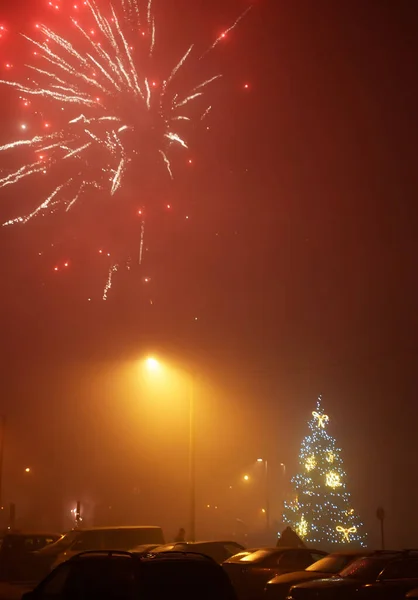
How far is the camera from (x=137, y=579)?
30.5ft

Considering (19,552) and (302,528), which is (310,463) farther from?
(19,552)

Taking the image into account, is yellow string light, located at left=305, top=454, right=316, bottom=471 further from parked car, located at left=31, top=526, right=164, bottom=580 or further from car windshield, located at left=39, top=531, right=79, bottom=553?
car windshield, located at left=39, top=531, right=79, bottom=553

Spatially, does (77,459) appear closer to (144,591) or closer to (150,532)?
(150,532)

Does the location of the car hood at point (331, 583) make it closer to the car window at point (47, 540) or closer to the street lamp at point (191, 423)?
the car window at point (47, 540)

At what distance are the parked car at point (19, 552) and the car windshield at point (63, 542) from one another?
0.75m

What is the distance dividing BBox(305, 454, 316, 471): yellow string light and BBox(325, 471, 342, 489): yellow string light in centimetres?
94

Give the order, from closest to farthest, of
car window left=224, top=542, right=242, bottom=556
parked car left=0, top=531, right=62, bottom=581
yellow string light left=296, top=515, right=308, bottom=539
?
car window left=224, top=542, right=242, bottom=556
parked car left=0, top=531, right=62, bottom=581
yellow string light left=296, top=515, right=308, bottom=539

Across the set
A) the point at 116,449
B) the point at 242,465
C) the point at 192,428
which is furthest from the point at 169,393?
the point at 242,465

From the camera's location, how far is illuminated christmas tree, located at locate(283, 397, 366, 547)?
41.2 metres

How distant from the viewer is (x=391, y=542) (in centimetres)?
3819

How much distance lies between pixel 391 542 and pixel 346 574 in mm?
25426

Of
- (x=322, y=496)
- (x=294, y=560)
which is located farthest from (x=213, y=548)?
(x=322, y=496)

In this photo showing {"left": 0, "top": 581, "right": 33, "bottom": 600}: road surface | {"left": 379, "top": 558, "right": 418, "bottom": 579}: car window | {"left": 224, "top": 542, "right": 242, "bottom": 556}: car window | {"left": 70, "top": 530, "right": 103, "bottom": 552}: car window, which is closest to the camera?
{"left": 379, "top": 558, "right": 418, "bottom": 579}: car window

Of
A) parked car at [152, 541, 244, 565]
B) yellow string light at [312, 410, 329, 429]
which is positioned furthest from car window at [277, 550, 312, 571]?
yellow string light at [312, 410, 329, 429]
